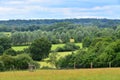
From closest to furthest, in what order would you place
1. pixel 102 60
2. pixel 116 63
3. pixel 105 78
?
pixel 105 78, pixel 116 63, pixel 102 60

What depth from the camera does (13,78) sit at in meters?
26.7

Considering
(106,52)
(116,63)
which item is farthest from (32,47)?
(116,63)

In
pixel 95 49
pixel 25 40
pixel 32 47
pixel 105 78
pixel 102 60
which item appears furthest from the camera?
pixel 25 40

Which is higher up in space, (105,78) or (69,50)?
(105,78)

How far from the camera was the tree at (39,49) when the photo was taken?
109 m

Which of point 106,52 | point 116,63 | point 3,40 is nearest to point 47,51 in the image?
point 3,40

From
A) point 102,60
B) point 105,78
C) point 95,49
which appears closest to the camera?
point 105,78

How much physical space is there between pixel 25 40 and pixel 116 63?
10436 centimetres

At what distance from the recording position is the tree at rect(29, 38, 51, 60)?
109 meters

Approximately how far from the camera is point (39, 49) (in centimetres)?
11081

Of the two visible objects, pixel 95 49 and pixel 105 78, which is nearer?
pixel 105 78

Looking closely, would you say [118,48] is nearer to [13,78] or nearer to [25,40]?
[13,78]

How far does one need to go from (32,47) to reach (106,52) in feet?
149

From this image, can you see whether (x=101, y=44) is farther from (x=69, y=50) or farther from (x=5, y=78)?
(x=5, y=78)
